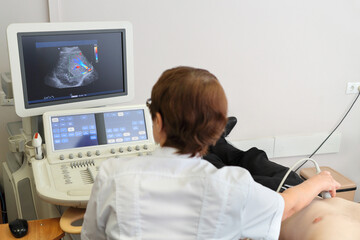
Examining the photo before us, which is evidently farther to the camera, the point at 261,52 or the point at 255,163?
the point at 261,52

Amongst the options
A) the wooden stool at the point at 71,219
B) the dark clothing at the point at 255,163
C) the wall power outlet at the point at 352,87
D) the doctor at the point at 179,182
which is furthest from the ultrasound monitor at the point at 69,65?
the wall power outlet at the point at 352,87

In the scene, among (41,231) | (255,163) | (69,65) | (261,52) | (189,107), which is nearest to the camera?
(189,107)

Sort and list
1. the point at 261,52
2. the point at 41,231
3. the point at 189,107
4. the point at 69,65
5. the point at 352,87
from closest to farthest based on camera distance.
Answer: the point at 189,107 < the point at 41,231 < the point at 69,65 < the point at 261,52 < the point at 352,87

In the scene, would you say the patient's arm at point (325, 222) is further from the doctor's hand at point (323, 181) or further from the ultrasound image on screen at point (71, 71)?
the ultrasound image on screen at point (71, 71)

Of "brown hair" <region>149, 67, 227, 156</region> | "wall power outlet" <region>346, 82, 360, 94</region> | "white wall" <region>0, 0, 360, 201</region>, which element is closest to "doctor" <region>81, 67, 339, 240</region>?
"brown hair" <region>149, 67, 227, 156</region>

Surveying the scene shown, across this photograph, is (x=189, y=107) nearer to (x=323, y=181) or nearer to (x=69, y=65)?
(x=323, y=181)

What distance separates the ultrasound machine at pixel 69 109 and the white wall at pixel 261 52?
67cm

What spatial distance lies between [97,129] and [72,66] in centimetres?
28

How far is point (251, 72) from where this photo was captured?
288cm

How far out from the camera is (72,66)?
1.82 meters

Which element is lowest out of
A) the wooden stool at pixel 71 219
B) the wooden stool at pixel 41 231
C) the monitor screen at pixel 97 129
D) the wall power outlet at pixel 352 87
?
the wooden stool at pixel 41 231

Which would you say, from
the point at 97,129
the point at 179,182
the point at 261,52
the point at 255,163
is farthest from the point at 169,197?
the point at 261,52

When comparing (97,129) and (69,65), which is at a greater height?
(69,65)

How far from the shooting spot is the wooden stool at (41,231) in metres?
1.54
